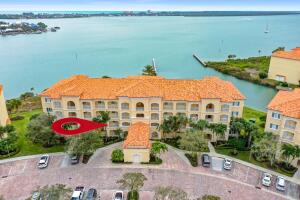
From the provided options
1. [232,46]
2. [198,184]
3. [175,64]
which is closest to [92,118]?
[198,184]

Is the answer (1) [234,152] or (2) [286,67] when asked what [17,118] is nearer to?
(1) [234,152]

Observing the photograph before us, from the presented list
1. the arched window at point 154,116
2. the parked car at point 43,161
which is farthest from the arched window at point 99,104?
the parked car at point 43,161

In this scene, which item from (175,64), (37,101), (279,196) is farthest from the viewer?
(175,64)

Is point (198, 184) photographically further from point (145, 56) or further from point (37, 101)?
point (145, 56)

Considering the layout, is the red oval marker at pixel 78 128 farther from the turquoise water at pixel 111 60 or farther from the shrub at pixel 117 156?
the turquoise water at pixel 111 60

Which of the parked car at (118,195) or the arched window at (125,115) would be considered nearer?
the parked car at (118,195)

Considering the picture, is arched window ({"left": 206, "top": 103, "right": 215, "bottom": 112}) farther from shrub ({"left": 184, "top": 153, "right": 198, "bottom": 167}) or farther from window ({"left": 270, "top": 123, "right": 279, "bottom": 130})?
window ({"left": 270, "top": 123, "right": 279, "bottom": 130})

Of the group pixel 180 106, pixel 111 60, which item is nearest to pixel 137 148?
pixel 180 106
